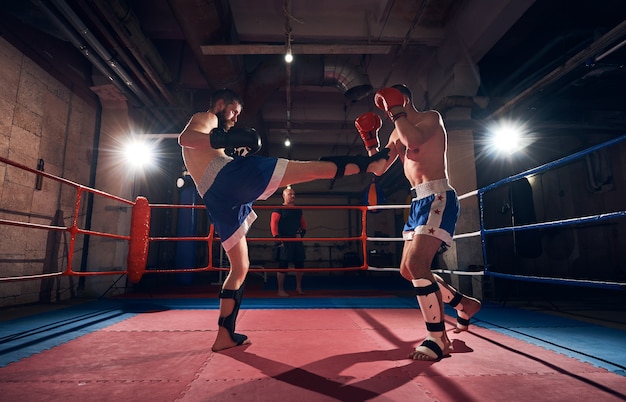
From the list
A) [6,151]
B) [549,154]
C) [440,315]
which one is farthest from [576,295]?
[6,151]

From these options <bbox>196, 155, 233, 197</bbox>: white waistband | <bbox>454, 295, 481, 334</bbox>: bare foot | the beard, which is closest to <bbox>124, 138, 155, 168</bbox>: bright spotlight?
the beard

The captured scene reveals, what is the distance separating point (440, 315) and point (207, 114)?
1968 mm

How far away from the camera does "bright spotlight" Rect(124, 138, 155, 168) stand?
19.5ft

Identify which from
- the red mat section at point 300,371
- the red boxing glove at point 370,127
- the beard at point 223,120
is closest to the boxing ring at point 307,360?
the red mat section at point 300,371

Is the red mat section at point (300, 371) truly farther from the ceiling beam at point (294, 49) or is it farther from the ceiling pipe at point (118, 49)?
the ceiling beam at point (294, 49)

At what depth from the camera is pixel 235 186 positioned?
77.5 inches

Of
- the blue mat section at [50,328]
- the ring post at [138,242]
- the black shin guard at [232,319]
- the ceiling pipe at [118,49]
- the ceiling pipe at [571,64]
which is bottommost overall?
the blue mat section at [50,328]

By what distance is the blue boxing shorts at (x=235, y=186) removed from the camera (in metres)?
1.92

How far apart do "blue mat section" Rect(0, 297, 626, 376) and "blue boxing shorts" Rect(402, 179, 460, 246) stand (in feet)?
3.31

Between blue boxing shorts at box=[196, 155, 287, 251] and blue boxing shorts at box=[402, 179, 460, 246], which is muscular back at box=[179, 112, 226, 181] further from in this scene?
blue boxing shorts at box=[402, 179, 460, 246]

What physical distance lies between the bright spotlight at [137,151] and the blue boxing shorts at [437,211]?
557 centimetres

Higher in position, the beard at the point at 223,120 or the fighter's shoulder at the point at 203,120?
the beard at the point at 223,120

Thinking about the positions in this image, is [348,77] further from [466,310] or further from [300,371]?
[300,371]

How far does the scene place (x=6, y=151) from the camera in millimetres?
3938
